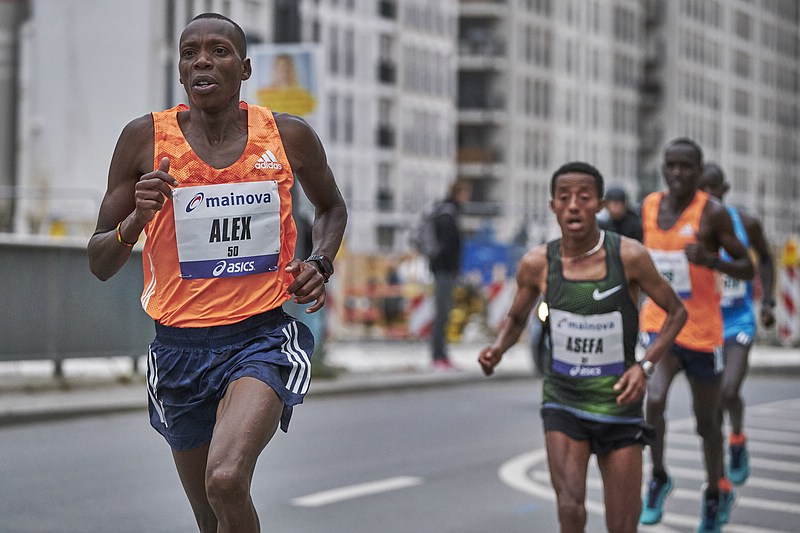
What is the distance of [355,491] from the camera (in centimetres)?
1031

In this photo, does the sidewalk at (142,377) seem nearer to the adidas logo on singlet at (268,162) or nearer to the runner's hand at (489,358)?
the runner's hand at (489,358)

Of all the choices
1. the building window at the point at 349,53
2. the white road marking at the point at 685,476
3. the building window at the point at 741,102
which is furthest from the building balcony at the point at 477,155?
the white road marking at the point at 685,476

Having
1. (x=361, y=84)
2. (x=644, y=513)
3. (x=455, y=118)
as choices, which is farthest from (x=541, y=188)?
(x=644, y=513)

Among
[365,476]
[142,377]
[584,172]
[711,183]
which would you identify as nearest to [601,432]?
[584,172]

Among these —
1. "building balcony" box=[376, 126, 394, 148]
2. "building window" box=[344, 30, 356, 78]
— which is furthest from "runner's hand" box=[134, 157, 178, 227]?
"building balcony" box=[376, 126, 394, 148]

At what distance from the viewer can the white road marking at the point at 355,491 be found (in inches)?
388

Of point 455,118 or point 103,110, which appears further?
point 455,118

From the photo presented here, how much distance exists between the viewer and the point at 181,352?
5516 millimetres

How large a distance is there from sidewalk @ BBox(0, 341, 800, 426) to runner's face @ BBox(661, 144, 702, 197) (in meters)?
6.76

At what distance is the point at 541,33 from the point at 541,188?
879cm

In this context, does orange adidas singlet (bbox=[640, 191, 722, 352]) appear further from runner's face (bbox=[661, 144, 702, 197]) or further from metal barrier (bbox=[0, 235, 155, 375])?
metal barrier (bbox=[0, 235, 155, 375])

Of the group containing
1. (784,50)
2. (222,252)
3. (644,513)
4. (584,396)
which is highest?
(784,50)

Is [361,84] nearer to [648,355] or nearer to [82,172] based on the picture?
[82,172]

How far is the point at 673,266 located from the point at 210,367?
417 cm
